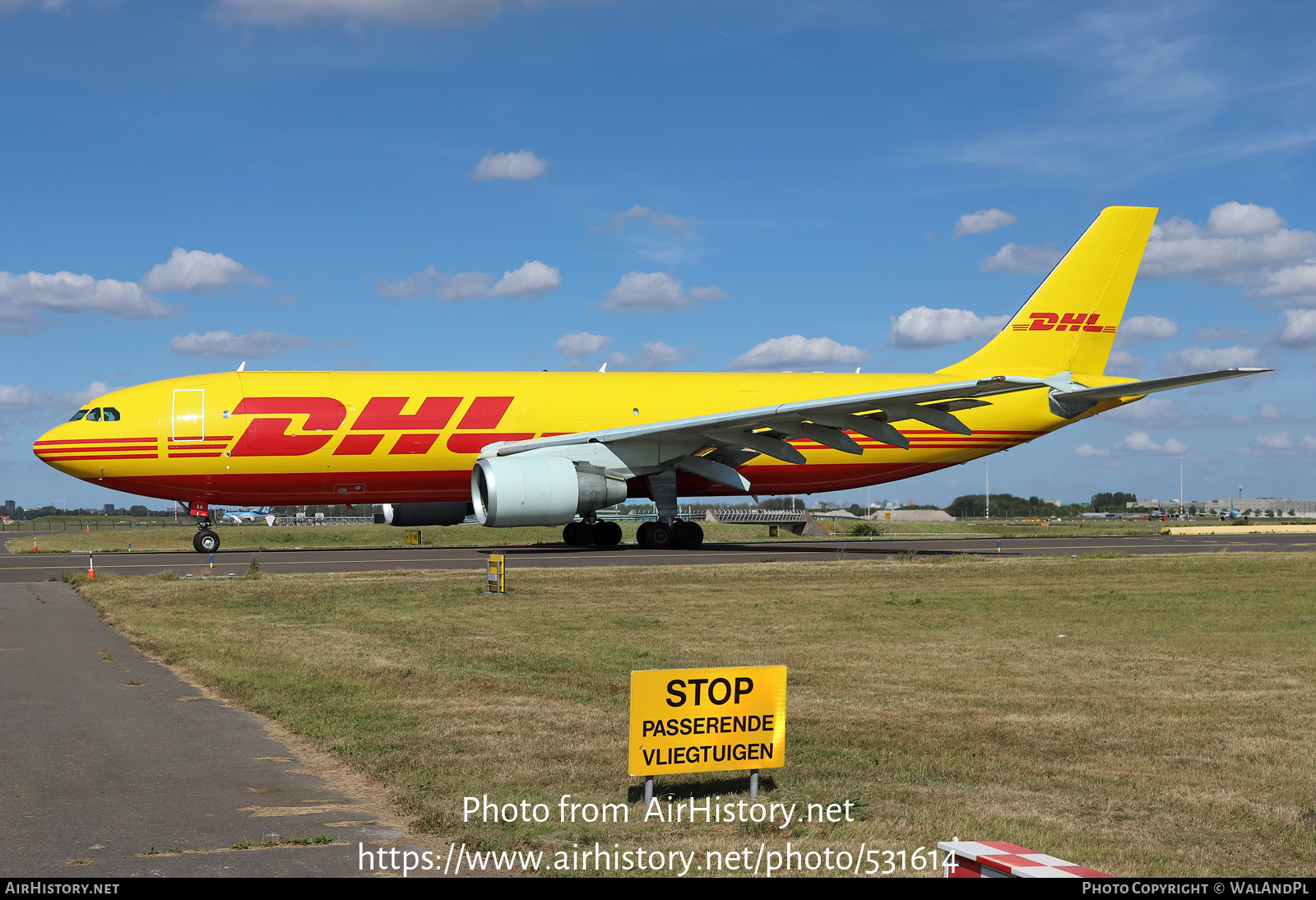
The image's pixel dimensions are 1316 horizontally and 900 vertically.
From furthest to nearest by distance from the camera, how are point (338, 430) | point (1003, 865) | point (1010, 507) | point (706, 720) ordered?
point (1010, 507), point (338, 430), point (706, 720), point (1003, 865)

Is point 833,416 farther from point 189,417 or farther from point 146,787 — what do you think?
point 146,787

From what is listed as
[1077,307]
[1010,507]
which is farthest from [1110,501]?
[1077,307]

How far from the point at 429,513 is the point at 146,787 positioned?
25.7m

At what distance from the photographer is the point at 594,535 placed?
31031 mm

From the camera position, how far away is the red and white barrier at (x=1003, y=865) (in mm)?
4160

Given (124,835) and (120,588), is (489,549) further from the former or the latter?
(124,835)

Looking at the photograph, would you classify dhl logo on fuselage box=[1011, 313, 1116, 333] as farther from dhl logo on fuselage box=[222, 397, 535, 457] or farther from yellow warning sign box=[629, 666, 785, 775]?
yellow warning sign box=[629, 666, 785, 775]

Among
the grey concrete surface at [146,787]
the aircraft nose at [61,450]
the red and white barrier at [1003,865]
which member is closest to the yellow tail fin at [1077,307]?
the aircraft nose at [61,450]

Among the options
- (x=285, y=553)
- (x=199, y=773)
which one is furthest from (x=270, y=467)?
(x=199, y=773)

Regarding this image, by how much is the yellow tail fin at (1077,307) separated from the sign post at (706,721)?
95.3ft

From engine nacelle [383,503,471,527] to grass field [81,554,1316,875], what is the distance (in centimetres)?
1256

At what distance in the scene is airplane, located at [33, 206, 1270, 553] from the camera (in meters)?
26.1

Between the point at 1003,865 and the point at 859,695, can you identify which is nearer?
the point at 1003,865

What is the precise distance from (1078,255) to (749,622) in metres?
23.4
